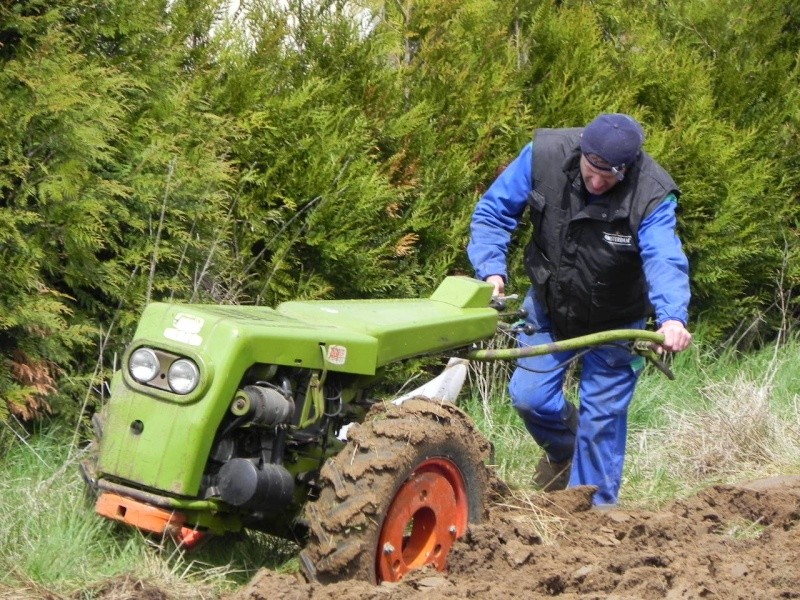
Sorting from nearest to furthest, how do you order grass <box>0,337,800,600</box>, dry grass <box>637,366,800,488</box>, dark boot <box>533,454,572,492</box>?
grass <box>0,337,800,600</box>
dark boot <box>533,454,572,492</box>
dry grass <box>637,366,800,488</box>

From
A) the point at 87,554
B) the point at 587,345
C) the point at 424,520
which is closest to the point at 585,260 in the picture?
the point at 587,345

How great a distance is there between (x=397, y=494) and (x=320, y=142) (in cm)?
287

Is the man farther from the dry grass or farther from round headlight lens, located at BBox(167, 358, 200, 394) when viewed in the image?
round headlight lens, located at BBox(167, 358, 200, 394)

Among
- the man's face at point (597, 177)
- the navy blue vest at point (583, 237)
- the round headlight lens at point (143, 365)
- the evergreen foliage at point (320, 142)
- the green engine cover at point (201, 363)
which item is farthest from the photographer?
the navy blue vest at point (583, 237)

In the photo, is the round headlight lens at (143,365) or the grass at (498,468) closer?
the round headlight lens at (143,365)

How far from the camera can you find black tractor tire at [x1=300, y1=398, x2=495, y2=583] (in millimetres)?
4332

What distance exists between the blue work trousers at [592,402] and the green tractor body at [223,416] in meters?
1.73

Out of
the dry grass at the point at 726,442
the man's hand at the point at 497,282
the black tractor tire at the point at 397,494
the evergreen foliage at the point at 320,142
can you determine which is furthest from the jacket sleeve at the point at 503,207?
the dry grass at the point at 726,442

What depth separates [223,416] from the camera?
14.0 feet

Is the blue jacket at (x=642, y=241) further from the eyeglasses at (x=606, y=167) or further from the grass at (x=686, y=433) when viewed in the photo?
the grass at (x=686, y=433)

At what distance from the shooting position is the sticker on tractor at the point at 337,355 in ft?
14.9

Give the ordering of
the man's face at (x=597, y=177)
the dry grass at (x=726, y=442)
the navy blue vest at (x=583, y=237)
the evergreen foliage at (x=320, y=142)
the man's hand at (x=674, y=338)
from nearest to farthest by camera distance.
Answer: the man's hand at (x=674, y=338)
the evergreen foliage at (x=320, y=142)
the man's face at (x=597, y=177)
the navy blue vest at (x=583, y=237)
the dry grass at (x=726, y=442)

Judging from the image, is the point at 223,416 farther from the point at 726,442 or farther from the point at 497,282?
the point at 726,442

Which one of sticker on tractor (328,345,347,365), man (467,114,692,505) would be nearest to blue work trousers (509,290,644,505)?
man (467,114,692,505)
